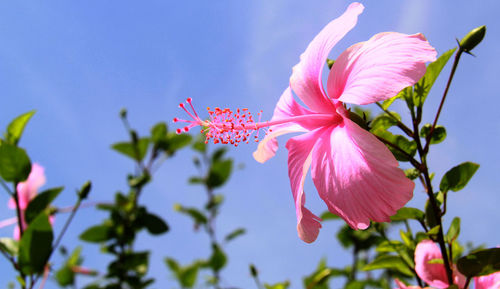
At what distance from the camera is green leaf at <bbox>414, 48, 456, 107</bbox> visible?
112cm

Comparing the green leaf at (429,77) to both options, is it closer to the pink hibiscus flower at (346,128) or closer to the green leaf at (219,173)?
the pink hibiscus flower at (346,128)

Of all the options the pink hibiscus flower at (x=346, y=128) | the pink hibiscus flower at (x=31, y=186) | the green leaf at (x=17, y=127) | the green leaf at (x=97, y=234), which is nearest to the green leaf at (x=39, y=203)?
the green leaf at (x=17, y=127)

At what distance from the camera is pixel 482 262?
1.07 meters

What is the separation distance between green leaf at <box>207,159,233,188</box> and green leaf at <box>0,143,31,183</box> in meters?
1.76

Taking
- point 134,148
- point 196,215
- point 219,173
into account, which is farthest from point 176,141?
point 196,215

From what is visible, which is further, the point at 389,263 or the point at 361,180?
the point at 389,263

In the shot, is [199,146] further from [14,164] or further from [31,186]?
[14,164]

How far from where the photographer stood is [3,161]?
181 cm

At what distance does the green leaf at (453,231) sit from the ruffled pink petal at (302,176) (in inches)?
16.8

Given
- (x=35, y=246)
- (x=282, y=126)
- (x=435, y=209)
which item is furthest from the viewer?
(x=35, y=246)

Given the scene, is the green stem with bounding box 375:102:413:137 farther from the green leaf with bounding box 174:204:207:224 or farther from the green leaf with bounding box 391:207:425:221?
the green leaf with bounding box 174:204:207:224

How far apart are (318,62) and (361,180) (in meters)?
0.37

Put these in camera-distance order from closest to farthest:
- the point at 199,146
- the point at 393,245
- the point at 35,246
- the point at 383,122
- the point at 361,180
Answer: the point at 361,180 → the point at 383,122 → the point at 393,245 → the point at 35,246 → the point at 199,146

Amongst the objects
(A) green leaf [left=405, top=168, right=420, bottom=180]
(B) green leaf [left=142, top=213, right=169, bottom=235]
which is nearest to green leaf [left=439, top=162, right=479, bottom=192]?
(A) green leaf [left=405, top=168, right=420, bottom=180]
